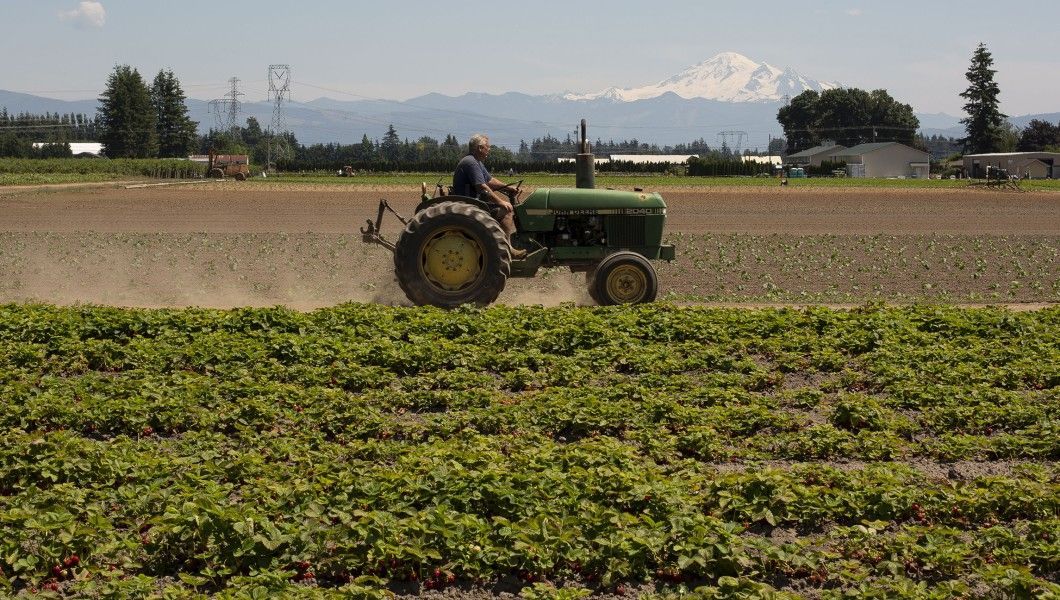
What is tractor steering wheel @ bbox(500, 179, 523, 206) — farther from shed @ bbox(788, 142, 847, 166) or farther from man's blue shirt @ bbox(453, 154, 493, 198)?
shed @ bbox(788, 142, 847, 166)

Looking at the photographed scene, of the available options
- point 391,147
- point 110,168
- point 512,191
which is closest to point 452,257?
point 512,191

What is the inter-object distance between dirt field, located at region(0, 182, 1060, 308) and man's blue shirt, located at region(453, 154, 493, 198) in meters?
2.50


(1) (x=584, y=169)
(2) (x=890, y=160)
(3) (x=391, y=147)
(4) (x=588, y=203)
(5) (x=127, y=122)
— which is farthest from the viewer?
(3) (x=391, y=147)

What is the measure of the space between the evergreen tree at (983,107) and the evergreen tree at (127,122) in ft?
297

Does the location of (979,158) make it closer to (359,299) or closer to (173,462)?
(359,299)

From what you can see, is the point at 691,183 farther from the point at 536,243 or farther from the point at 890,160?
the point at 890,160

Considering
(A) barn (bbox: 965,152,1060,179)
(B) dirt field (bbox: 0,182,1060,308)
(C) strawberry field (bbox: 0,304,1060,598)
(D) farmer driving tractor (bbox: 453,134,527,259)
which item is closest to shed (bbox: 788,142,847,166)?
(A) barn (bbox: 965,152,1060,179)

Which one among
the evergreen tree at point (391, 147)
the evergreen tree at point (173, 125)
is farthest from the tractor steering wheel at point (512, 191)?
the evergreen tree at point (391, 147)

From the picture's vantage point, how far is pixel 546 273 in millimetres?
17344

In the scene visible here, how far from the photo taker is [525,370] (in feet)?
34.5

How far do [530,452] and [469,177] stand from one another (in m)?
6.46

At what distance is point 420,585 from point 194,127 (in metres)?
141

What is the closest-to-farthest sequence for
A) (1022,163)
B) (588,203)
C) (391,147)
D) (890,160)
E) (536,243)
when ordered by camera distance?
1. (536,243)
2. (588,203)
3. (1022,163)
4. (890,160)
5. (391,147)

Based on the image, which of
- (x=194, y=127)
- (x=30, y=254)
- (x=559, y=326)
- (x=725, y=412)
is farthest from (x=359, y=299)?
(x=194, y=127)
